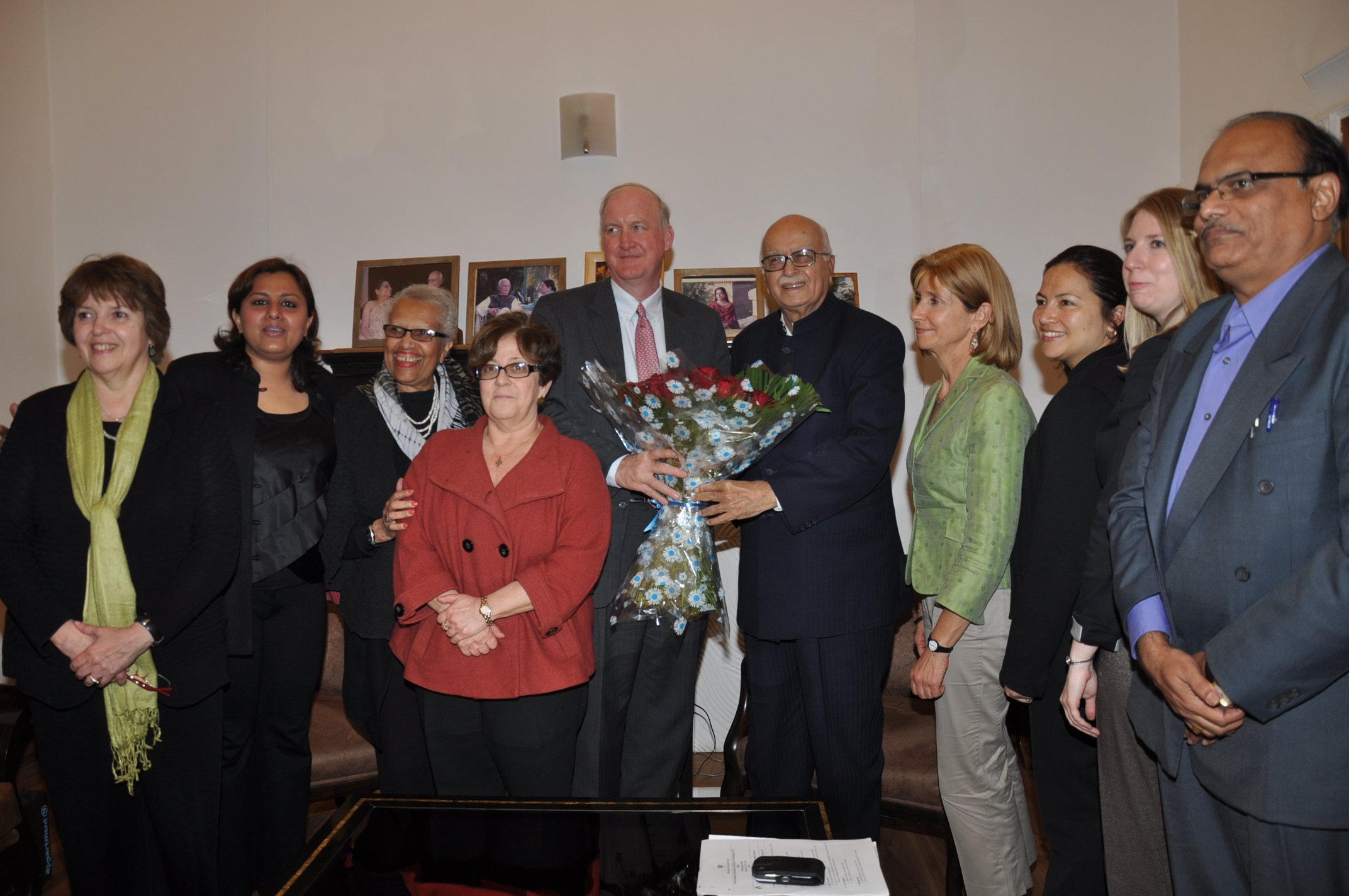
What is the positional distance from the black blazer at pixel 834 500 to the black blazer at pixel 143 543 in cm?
152

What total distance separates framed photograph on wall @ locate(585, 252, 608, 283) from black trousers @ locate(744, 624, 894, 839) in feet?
6.93

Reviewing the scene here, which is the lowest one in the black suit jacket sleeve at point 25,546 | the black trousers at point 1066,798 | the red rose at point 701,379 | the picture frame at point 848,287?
the black trousers at point 1066,798

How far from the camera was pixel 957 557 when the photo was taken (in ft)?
8.28

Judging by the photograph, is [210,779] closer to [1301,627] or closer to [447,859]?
[447,859]

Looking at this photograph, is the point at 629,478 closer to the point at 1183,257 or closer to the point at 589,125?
the point at 1183,257

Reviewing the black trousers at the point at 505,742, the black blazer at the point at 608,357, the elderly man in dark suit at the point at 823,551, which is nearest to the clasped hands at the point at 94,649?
the black trousers at the point at 505,742

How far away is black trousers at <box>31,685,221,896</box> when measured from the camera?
244cm

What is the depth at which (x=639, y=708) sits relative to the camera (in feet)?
9.50

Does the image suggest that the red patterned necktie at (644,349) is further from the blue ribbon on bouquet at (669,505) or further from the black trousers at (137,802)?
the black trousers at (137,802)

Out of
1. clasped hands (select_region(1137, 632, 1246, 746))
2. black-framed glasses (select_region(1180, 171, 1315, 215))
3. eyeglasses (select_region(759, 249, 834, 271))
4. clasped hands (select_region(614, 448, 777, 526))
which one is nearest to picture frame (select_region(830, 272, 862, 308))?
eyeglasses (select_region(759, 249, 834, 271))

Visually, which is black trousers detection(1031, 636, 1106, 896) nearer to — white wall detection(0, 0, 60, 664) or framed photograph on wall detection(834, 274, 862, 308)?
framed photograph on wall detection(834, 274, 862, 308)

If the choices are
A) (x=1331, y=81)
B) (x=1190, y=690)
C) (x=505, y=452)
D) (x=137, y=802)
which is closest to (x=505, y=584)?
(x=505, y=452)

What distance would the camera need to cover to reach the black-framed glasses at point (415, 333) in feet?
9.58

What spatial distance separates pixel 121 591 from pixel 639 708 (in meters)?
1.47
